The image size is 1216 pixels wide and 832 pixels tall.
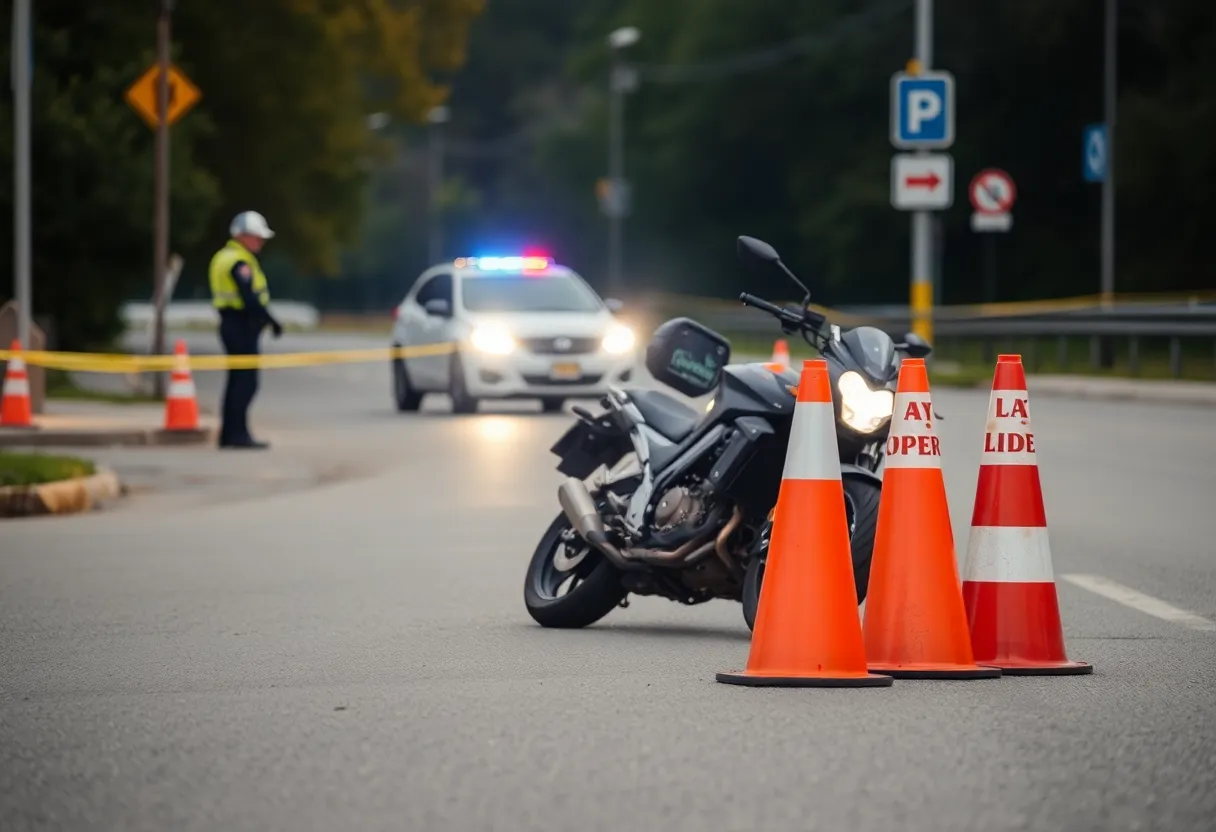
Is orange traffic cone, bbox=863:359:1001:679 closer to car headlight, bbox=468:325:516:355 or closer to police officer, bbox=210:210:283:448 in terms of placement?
police officer, bbox=210:210:283:448

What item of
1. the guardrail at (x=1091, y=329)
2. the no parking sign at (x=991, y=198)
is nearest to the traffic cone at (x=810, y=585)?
the guardrail at (x=1091, y=329)

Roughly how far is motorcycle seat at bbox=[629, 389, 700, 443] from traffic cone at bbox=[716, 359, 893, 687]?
1.55m

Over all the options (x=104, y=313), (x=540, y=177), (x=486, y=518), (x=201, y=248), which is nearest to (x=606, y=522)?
(x=486, y=518)

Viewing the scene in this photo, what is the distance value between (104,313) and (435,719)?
28.9 meters

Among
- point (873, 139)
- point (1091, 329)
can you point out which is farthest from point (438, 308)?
point (873, 139)

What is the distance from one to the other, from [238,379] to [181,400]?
102 centimetres

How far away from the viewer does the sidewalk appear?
21.4 meters

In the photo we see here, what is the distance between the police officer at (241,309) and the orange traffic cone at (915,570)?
13.5 meters

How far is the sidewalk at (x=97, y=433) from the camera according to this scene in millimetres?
21406

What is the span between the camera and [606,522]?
995 cm

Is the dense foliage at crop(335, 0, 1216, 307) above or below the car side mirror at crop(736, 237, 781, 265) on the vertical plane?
above

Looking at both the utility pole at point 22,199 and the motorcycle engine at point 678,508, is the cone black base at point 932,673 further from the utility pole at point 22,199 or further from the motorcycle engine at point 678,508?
the utility pole at point 22,199

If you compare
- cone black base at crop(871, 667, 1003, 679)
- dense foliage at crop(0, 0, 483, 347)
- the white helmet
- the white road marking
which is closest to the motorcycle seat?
cone black base at crop(871, 667, 1003, 679)

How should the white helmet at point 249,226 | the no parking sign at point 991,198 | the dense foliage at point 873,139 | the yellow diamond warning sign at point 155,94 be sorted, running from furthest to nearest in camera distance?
the dense foliage at point 873,139 → the no parking sign at point 991,198 → the yellow diamond warning sign at point 155,94 → the white helmet at point 249,226
